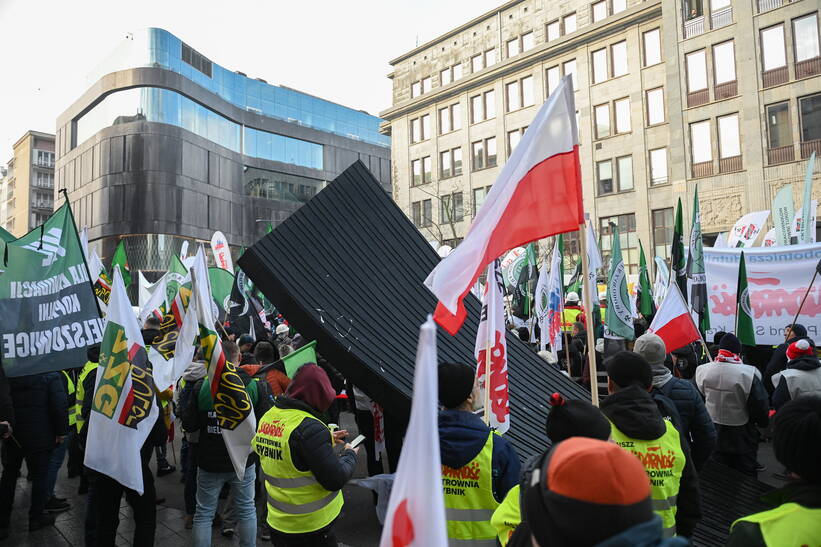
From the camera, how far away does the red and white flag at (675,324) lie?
6738 millimetres

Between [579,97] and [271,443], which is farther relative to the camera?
[579,97]

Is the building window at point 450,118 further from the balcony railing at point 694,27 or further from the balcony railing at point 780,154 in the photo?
the balcony railing at point 780,154

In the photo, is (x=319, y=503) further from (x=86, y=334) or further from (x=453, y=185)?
(x=453, y=185)

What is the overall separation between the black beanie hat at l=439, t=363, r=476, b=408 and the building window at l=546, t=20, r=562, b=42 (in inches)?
1537

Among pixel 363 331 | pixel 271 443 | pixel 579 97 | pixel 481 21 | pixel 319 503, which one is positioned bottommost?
pixel 319 503

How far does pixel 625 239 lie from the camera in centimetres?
3347

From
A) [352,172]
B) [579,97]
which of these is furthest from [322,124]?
[352,172]

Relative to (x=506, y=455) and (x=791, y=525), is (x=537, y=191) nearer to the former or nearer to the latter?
(x=506, y=455)

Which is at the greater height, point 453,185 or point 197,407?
point 453,185

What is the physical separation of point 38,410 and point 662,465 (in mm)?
5679

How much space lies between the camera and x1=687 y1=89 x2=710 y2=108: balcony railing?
29.3 meters

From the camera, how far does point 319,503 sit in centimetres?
331

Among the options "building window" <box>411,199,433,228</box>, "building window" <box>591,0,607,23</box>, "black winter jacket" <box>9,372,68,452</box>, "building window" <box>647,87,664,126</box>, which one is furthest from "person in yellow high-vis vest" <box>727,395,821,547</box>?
"building window" <box>411,199,433,228</box>

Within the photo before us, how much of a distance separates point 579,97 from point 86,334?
36240 mm
